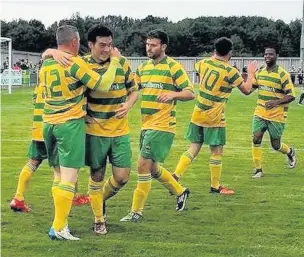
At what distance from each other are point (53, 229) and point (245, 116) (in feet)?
55.5

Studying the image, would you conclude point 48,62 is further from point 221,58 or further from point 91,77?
point 221,58

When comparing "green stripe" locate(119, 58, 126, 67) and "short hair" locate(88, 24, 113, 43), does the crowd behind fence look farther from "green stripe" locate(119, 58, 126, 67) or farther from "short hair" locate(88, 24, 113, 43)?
"short hair" locate(88, 24, 113, 43)

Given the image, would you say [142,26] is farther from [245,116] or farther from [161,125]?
[161,125]

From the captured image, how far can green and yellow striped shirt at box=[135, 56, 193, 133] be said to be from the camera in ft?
26.2

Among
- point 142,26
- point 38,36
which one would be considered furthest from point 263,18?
point 38,36

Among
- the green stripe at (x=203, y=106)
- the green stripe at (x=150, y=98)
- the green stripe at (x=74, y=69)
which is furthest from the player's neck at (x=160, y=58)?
the green stripe at (x=203, y=106)

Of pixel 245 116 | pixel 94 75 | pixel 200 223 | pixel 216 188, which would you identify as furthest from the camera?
pixel 245 116

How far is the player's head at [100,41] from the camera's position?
6855 mm

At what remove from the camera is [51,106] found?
686 cm

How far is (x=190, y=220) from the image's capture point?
25.8 feet

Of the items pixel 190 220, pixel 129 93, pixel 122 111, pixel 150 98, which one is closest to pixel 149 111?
pixel 150 98

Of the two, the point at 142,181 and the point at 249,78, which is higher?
the point at 249,78

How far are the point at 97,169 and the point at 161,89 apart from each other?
140 cm

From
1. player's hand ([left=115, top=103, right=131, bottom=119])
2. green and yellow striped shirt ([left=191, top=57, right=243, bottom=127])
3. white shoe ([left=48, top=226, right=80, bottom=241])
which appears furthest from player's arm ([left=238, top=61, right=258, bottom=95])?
white shoe ([left=48, top=226, right=80, bottom=241])
